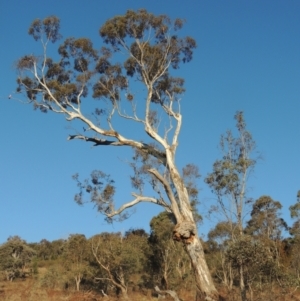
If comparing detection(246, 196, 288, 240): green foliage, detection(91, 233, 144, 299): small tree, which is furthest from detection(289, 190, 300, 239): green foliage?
detection(91, 233, 144, 299): small tree

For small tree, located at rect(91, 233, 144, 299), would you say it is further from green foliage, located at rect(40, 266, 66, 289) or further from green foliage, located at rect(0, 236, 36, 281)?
green foliage, located at rect(0, 236, 36, 281)

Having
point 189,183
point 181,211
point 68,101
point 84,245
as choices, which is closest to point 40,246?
point 84,245

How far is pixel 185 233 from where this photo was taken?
42.1 feet

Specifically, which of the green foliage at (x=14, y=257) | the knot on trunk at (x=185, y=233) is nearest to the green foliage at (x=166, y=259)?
the green foliage at (x=14, y=257)

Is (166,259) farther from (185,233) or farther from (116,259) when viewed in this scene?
(185,233)

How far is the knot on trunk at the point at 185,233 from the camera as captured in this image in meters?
12.9

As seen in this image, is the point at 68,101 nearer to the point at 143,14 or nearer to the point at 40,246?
the point at 143,14

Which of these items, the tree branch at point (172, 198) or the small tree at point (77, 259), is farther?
the small tree at point (77, 259)

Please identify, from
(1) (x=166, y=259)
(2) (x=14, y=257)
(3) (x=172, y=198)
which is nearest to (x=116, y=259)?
(1) (x=166, y=259)

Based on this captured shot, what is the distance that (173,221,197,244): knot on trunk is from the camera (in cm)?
1287

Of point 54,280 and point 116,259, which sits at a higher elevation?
point 116,259

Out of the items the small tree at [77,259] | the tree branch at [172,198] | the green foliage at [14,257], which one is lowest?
the tree branch at [172,198]

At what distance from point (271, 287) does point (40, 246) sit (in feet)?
155

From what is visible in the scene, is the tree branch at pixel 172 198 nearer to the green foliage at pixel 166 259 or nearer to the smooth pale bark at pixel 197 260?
the smooth pale bark at pixel 197 260
